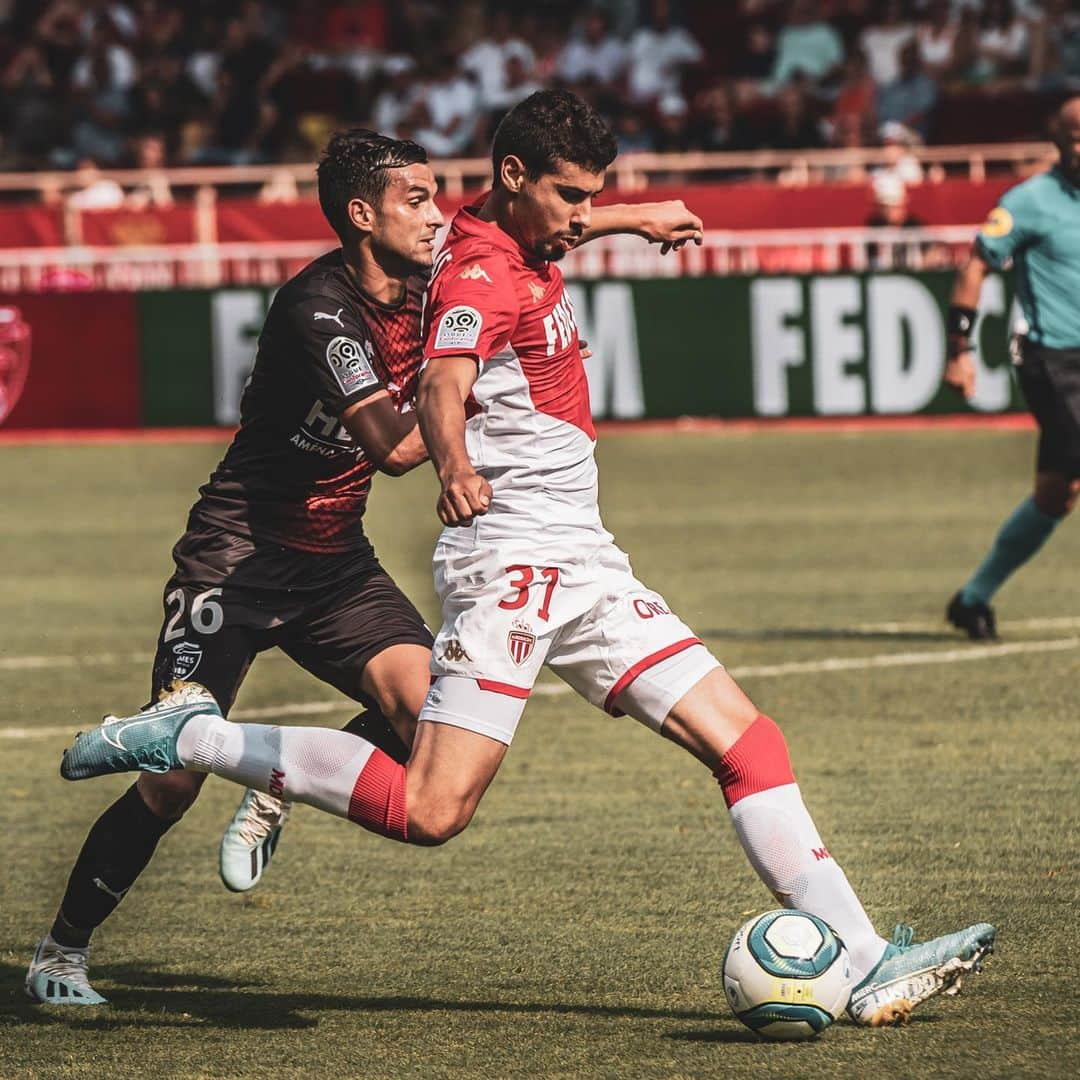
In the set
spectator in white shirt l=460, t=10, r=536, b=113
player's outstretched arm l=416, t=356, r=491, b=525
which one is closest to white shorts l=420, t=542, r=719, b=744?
player's outstretched arm l=416, t=356, r=491, b=525

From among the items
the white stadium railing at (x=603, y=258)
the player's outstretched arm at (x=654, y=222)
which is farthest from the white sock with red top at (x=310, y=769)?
the white stadium railing at (x=603, y=258)

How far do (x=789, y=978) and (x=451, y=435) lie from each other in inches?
53.9

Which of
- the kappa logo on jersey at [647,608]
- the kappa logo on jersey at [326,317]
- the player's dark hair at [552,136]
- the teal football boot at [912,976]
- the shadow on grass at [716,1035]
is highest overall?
the player's dark hair at [552,136]

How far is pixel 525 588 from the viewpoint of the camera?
493cm

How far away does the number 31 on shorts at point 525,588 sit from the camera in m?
4.92

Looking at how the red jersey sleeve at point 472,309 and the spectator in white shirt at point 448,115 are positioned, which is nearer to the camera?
the red jersey sleeve at point 472,309

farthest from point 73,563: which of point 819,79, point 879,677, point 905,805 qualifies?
point 819,79

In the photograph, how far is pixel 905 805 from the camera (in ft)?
23.7

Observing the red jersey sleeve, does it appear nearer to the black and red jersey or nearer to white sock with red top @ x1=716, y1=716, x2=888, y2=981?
the black and red jersey

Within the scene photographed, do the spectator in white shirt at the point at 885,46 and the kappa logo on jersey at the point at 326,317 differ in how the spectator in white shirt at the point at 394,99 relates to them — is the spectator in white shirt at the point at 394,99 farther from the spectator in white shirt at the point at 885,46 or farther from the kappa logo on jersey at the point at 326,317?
the kappa logo on jersey at the point at 326,317

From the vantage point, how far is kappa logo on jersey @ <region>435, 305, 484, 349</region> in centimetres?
475

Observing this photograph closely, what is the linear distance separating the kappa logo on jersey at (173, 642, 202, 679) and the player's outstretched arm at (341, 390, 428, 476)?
670 millimetres

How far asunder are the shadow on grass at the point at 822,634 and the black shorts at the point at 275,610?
16.5 feet

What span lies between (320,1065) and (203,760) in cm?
72
